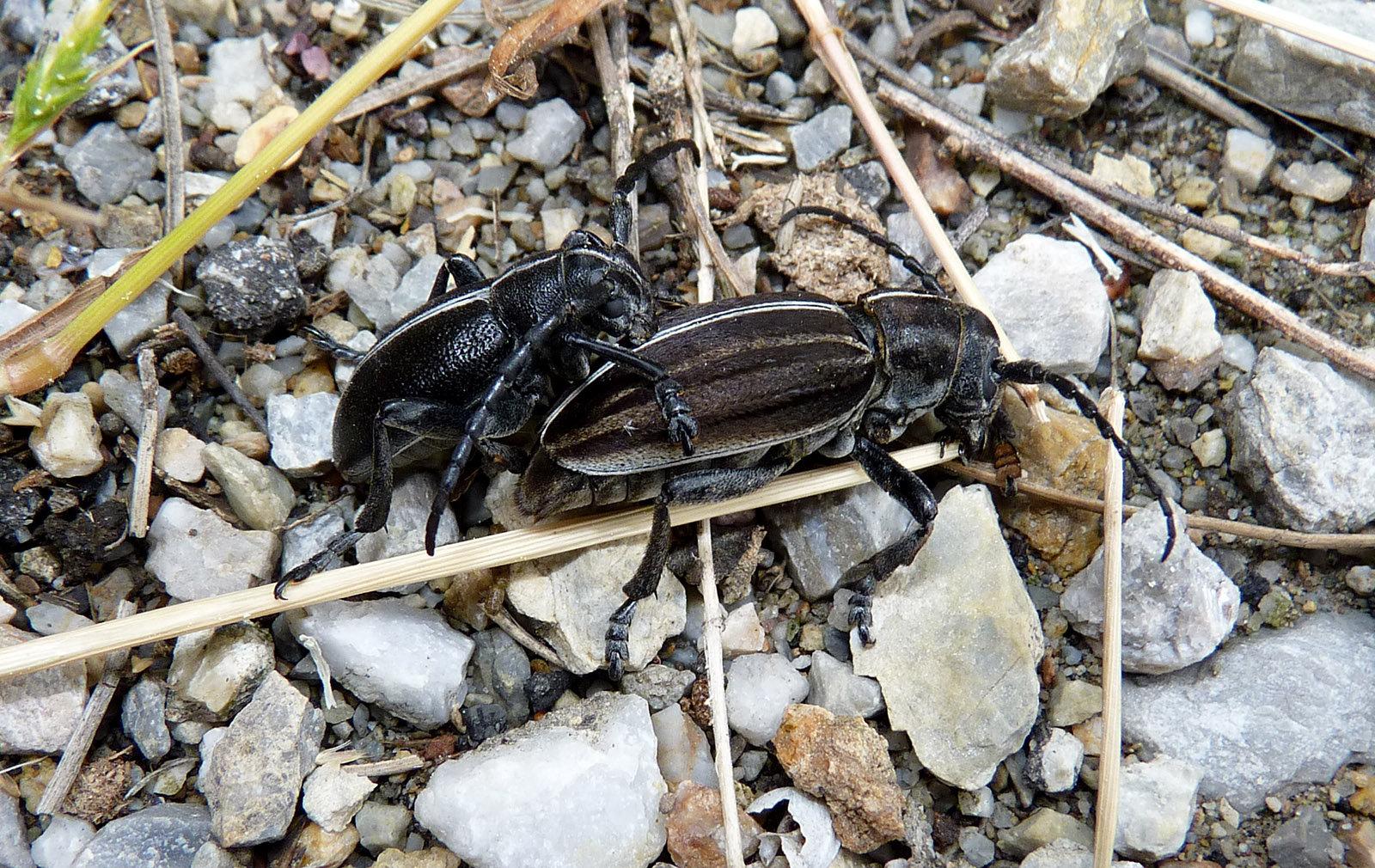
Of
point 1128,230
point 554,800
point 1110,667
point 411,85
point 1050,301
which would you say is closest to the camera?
point 554,800

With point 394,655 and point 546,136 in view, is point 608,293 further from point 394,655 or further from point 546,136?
point 394,655

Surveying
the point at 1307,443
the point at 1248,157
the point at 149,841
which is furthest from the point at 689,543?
the point at 1248,157

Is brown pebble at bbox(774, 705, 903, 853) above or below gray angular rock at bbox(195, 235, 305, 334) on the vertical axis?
below

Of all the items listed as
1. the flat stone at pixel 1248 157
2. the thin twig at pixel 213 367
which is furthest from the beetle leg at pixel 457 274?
the flat stone at pixel 1248 157

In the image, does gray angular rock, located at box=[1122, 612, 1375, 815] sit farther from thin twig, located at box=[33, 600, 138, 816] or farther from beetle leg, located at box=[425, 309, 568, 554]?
thin twig, located at box=[33, 600, 138, 816]

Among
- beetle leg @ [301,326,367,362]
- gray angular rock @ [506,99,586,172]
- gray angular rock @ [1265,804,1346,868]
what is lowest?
gray angular rock @ [1265,804,1346,868]

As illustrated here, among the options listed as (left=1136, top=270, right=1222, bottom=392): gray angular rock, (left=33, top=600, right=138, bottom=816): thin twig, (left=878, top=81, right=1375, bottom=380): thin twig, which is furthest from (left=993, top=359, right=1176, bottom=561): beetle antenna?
(left=33, top=600, right=138, bottom=816): thin twig
